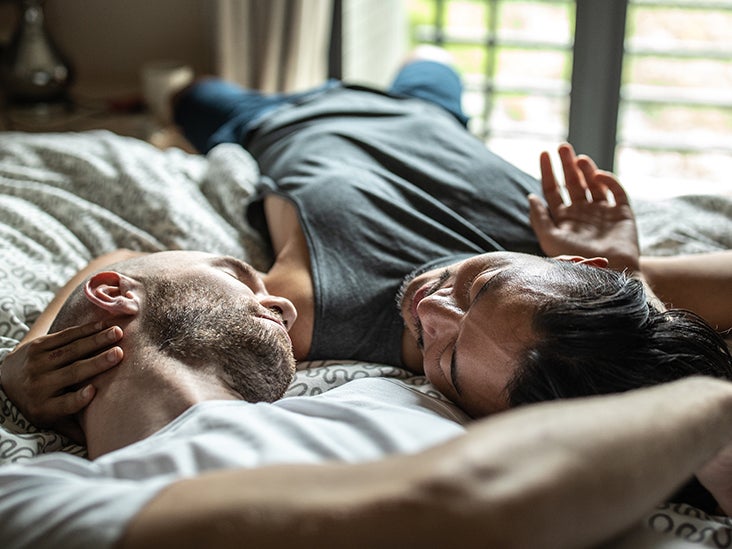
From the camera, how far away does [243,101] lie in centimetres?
246

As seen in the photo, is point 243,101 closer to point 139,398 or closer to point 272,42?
point 272,42

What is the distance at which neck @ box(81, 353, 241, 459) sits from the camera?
3.90 feet

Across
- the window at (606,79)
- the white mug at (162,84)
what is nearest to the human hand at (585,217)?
the window at (606,79)

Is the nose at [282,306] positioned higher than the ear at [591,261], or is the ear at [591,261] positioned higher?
the ear at [591,261]

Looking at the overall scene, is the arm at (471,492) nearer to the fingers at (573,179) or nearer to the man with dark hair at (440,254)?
Result: the man with dark hair at (440,254)

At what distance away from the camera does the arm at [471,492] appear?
0.79 m

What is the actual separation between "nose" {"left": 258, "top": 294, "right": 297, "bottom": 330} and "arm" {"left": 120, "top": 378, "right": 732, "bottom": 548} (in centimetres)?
57

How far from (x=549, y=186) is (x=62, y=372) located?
1007 millimetres

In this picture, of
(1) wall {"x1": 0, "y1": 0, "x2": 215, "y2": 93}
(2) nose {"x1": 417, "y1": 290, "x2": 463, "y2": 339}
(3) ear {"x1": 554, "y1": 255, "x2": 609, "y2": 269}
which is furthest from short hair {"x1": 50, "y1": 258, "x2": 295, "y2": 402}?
(1) wall {"x1": 0, "y1": 0, "x2": 215, "y2": 93}

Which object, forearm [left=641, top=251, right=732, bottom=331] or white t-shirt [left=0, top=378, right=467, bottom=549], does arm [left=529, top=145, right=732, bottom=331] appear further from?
white t-shirt [left=0, top=378, right=467, bottom=549]

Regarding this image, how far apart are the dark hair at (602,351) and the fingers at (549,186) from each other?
22.6 inches

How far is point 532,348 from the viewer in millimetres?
1188

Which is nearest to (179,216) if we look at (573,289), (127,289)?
A: (127,289)

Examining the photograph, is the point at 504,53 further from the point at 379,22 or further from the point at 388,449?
the point at 388,449
